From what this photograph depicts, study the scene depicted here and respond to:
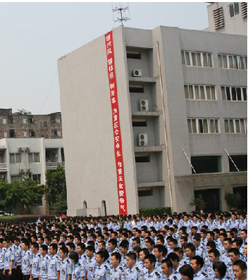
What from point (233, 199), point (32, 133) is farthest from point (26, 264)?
point (32, 133)

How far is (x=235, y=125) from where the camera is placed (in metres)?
34.5

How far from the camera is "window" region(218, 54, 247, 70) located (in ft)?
113

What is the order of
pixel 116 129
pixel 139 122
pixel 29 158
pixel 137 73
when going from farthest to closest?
pixel 29 158
pixel 139 122
pixel 137 73
pixel 116 129

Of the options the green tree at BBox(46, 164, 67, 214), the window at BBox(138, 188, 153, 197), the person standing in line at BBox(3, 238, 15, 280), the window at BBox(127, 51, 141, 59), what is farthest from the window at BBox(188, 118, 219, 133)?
the person standing in line at BBox(3, 238, 15, 280)

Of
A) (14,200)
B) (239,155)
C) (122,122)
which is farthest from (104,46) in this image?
(14,200)

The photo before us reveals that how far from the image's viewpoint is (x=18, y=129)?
59.5 metres

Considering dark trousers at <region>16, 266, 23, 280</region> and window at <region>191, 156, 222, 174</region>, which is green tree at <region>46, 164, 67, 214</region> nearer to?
window at <region>191, 156, 222, 174</region>

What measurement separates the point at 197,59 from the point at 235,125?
4964 millimetres

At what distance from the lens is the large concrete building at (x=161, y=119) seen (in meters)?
31.3

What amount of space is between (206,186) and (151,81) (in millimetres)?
7290

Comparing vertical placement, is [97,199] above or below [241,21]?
below

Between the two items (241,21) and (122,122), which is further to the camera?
(241,21)

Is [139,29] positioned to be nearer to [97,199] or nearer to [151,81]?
[151,81]

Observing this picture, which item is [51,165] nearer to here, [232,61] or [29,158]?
[29,158]
